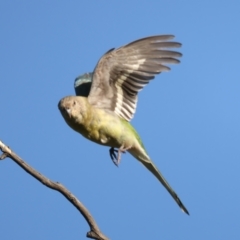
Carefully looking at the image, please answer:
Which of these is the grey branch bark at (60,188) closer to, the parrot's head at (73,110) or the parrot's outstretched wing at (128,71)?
the parrot's head at (73,110)

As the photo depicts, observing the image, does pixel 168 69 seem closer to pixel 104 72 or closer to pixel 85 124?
pixel 104 72

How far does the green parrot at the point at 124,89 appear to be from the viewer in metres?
7.11

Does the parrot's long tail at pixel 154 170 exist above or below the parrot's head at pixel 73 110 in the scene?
below

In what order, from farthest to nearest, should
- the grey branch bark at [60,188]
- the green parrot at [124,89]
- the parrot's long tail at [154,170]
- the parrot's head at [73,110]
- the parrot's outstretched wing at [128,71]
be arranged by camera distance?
Answer: 1. the parrot's long tail at [154,170]
2. the parrot's outstretched wing at [128,71]
3. the green parrot at [124,89]
4. the parrot's head at [73,110]
5. the grey branch bark at [60,188]

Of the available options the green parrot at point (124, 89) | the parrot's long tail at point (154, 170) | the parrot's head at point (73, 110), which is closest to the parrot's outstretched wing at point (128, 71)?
the green parrot at point (124, 89)

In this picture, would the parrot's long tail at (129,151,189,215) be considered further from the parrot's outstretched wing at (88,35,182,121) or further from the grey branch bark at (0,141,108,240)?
the grey branch bark at (0,141,108,240)

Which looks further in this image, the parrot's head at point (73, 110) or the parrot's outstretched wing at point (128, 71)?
the parrot's outstretched wing at point (128, 71)

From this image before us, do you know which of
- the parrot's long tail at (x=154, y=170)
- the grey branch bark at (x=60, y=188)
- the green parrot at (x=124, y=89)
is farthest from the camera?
the parrot's long tail at (x=154, y=170)

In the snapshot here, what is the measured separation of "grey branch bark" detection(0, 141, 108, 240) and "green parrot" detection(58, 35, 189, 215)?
204 cm

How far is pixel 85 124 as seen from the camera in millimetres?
6910

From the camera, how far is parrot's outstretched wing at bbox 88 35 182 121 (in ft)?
24.2

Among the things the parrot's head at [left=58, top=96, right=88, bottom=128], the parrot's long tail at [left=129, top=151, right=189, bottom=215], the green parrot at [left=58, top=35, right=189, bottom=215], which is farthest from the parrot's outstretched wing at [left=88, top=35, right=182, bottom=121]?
the parrot's long tail at [left=129, top=151, right=189, bottom=215]

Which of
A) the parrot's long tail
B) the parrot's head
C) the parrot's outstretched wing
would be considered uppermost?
the parrot's outstretched wing

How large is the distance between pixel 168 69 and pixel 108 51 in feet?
2.71
